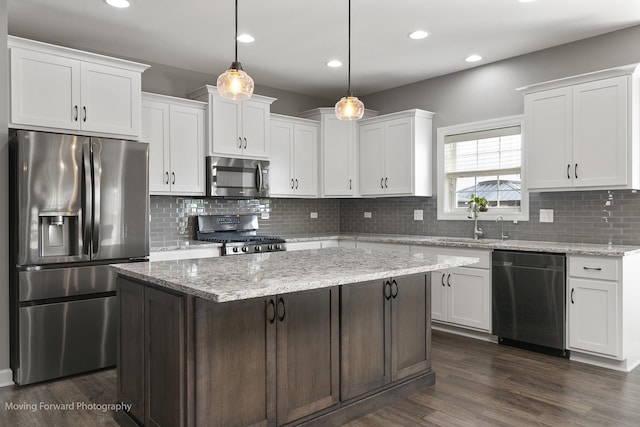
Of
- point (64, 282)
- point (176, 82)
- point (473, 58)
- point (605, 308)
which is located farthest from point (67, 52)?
point (605, 308)

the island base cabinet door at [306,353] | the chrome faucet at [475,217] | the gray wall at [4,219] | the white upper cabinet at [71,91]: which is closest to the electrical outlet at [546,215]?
the chrome faucet at [475,217]

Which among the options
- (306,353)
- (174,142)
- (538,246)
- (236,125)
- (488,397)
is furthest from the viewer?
(236,125)

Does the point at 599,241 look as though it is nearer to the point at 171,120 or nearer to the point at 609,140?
the point at 609,140

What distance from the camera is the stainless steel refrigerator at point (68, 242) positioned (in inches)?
129

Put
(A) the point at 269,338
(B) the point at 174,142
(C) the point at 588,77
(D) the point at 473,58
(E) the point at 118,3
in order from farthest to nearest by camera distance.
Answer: (D) the point at 473,58
(B) the point at 174,142
(C) the point at 588,77
(E) the point at 118,3
(A) the point at 269,338

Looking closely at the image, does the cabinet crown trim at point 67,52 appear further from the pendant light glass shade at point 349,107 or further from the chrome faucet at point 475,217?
the chrome faucet at point 475,217

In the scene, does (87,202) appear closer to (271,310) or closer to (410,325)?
(271,310)

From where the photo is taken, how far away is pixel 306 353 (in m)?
2.51

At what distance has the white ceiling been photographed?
11.6 ft

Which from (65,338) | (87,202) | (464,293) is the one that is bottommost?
(65,338)

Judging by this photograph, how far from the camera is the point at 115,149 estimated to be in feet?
11.9

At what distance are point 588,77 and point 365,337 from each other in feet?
9.47

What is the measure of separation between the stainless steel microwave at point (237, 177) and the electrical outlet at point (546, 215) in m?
2.82

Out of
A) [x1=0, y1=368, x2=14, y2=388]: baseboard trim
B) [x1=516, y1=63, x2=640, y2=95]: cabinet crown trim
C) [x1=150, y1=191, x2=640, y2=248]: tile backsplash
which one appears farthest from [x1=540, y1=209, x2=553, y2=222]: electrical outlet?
[x1=0, y1=368, x2=14, y2=388]: baseboard trim
